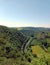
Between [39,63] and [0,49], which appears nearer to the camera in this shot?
[39,63]

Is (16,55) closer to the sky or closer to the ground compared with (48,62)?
closer to the ground

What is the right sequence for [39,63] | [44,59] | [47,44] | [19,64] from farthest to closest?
[47,44] < [19,64] < [44,59] < [39,63]

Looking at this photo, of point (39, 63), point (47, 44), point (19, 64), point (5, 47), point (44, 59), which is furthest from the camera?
point (47, 44)

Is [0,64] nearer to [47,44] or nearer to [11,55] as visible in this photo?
[11,55]

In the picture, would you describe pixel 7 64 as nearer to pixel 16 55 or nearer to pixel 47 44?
pixel 16 55


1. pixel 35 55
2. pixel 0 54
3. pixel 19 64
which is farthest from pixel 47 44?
pixel 19 64

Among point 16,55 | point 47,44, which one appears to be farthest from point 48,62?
point 47,44

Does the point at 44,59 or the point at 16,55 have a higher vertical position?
the point at 44,59

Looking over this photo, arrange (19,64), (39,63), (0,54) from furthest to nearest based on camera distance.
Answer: (0,54) < (19,64) < (39,63)

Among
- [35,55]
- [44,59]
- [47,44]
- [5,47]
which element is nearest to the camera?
[44,59]
